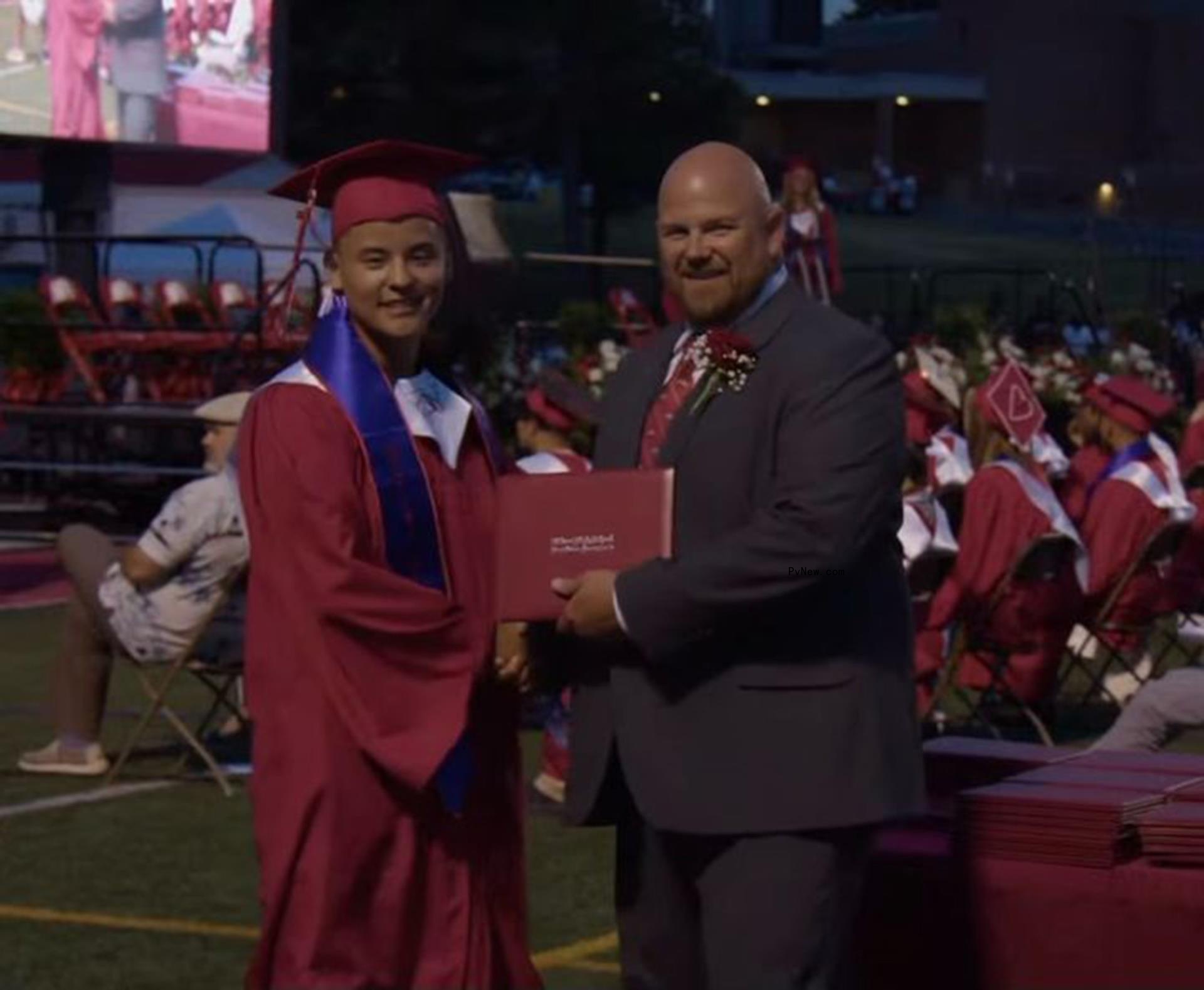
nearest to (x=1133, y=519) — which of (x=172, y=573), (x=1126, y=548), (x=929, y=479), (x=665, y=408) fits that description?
(x=1126, y=548)

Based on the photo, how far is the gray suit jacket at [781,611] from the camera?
4977 millimetres

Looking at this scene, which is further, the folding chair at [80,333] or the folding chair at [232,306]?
the folding chair at [232,306]

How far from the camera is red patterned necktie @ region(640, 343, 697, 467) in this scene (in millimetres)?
5223

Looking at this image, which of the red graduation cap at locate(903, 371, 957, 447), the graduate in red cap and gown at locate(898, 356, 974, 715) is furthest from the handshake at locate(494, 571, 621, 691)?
the red graduation cap at locate(903, 371, 957, 447)

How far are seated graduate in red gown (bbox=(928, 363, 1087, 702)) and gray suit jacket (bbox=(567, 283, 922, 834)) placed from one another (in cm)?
606

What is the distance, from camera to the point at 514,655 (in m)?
5.31

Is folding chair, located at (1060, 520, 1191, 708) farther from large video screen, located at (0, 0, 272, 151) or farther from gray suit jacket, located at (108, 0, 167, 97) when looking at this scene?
gray suit jacket, located at (108, 0, 167, 97)

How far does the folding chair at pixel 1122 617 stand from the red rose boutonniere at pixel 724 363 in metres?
6.91

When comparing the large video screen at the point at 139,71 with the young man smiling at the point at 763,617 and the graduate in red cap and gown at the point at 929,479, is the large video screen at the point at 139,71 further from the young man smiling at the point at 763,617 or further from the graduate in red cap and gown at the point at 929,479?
the young man smiling at the point at 763,617

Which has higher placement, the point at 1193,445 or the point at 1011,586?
the point at 1193,445

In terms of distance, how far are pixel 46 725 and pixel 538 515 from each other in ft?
22.3

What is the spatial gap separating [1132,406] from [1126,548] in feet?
2.34


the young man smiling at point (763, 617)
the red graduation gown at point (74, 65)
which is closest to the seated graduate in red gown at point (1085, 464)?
the young man smiling at point (763, 617)

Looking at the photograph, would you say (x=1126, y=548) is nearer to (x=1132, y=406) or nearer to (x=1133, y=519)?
(x=1133, y=519)
